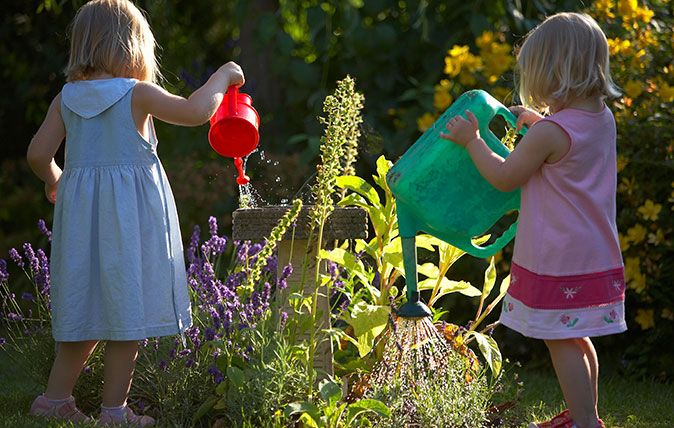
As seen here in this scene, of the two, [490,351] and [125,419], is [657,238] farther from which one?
[125,419]

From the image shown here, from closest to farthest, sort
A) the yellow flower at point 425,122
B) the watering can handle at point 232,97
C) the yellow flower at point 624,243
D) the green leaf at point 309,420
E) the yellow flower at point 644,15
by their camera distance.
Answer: the green leaf at point 309,420 < the watering can handle at point 232,97 < the yellow flower at point 624,243 < the yellow flower at point 644,15 < the yellow flower at point 425,122

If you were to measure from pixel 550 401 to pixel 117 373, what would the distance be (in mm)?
1399

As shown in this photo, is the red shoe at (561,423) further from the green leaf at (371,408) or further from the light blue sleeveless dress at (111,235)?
the light blue sleeveless dress at (111,235)

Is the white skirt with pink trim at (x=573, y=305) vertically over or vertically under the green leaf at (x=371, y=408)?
over

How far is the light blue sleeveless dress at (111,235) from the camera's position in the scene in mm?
2730

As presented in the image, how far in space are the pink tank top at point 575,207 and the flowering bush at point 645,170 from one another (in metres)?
1.13

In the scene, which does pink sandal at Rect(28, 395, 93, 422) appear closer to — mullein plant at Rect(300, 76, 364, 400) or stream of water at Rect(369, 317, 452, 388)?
mullein plant at Rect(300, 76, 364, 400)

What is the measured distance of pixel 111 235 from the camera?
2738 mm

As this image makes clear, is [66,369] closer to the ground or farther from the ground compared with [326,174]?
closer to the ground

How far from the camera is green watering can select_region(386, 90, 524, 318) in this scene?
260 cm

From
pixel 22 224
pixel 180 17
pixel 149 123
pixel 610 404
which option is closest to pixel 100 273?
pixel 149 123

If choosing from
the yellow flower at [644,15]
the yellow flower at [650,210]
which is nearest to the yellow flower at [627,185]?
the yellow flower at [650,210]

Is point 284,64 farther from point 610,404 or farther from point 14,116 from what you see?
point 610,404

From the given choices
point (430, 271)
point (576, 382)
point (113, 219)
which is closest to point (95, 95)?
point (113, 219)
